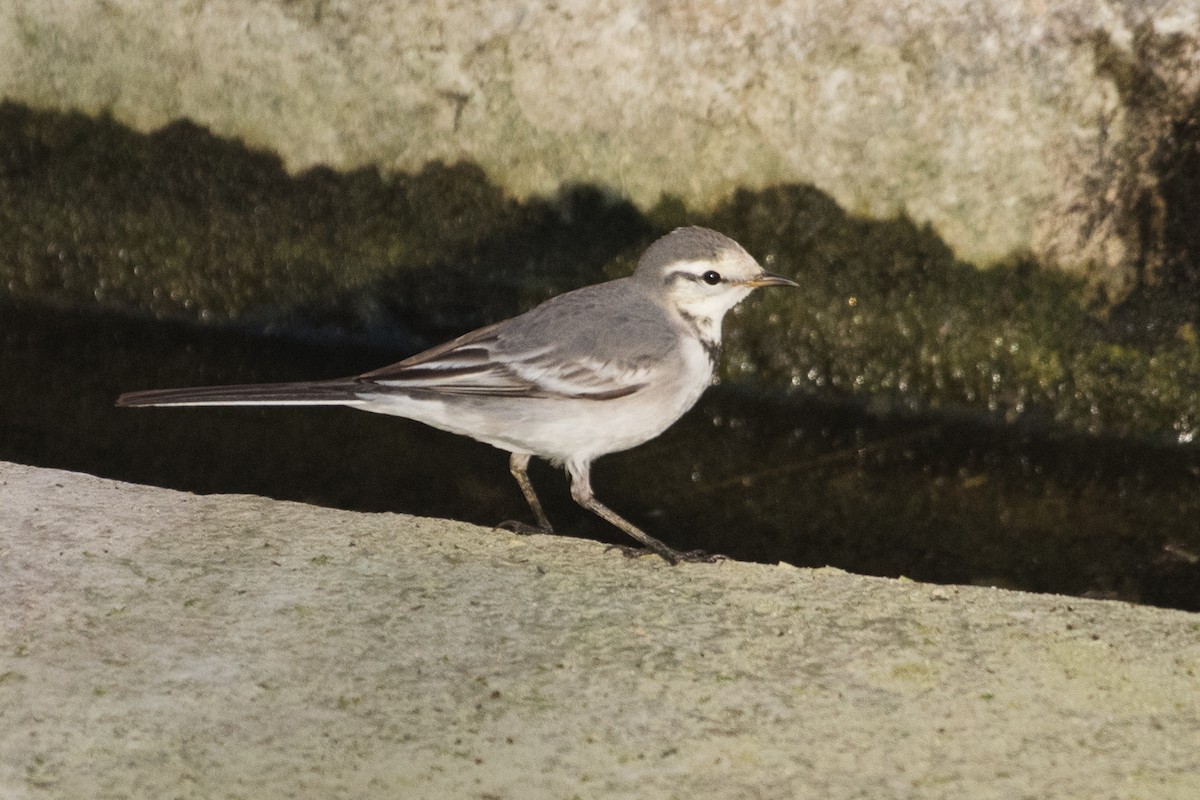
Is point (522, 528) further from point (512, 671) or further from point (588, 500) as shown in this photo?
point (512, 671)

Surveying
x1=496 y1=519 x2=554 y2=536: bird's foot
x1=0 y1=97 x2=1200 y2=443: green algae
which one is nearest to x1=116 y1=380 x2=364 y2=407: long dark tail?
x1=496 y1=519 x2=554 y2=536: bird's foot

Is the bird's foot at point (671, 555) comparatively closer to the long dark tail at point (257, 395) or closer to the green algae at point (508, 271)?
the long dark tail at point (257, 395)

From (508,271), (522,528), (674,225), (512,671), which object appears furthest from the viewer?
(508,271)

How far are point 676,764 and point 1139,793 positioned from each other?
103cm

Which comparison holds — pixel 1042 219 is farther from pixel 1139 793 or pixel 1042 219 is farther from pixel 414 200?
pixel 1139 793

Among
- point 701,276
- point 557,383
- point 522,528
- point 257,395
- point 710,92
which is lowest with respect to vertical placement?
point 522,528

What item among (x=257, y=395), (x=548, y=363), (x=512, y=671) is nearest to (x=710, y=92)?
(x=548, y=363)

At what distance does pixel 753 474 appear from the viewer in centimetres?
599

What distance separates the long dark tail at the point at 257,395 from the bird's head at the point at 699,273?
1146 mm

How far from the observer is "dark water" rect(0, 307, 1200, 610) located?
215 inches

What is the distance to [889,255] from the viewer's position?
641cm

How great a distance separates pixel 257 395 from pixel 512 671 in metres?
1.40

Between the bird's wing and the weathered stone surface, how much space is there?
5.88ft

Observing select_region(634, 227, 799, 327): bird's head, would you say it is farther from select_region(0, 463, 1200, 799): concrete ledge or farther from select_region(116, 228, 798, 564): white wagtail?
select_region(0, 463, 1200, 799): concrete ledge
